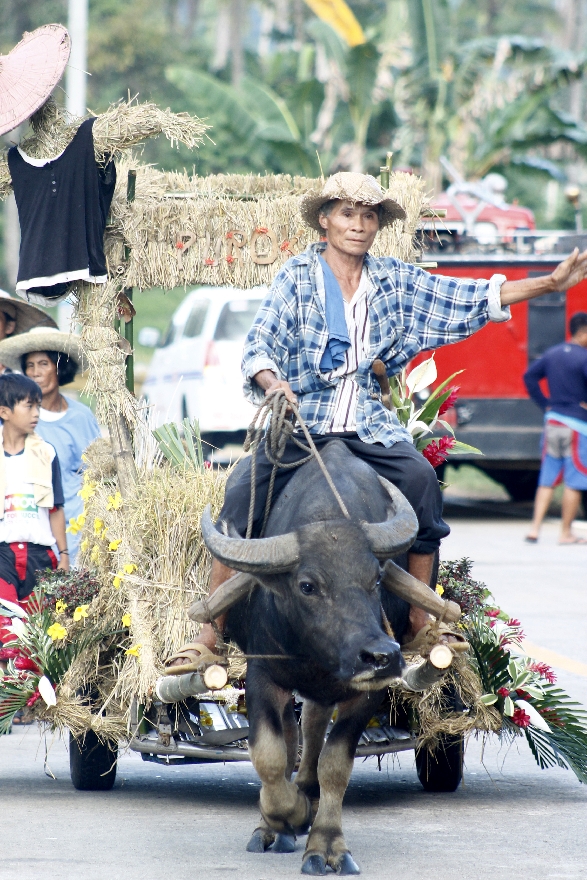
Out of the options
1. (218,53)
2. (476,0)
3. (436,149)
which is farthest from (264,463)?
(476,0)

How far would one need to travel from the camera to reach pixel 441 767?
574 centimetres

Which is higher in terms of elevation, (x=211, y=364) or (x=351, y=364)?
(x=351, y=364)

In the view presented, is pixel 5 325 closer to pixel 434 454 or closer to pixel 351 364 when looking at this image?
pixel 434 454

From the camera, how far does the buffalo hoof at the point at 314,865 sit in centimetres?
444

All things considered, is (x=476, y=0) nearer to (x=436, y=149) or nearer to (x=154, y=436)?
(x=436, y=149)

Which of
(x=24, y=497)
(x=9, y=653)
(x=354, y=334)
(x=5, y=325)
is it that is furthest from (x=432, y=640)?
(x=5, y=325)

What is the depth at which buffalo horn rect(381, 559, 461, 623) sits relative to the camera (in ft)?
15.6

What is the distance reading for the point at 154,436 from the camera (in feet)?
21.1

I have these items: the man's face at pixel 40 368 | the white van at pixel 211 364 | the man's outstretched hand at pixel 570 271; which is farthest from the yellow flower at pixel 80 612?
the white van at pixel 211 364

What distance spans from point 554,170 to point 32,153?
65.2 ft

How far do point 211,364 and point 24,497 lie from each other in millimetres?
7944

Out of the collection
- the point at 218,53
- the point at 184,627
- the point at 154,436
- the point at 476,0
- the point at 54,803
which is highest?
the point at 476,0

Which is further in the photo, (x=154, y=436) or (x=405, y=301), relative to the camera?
(x=154, y=436)

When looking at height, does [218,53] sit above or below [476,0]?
below
